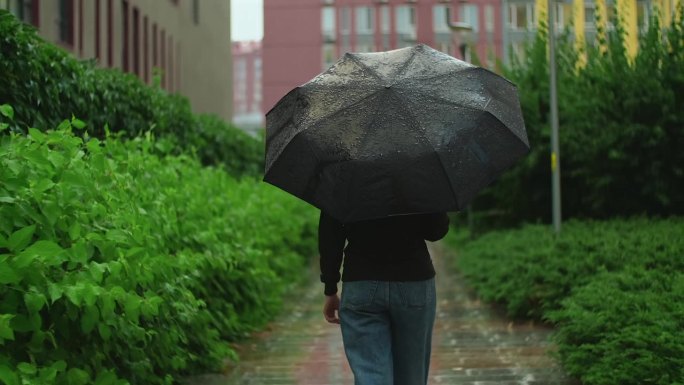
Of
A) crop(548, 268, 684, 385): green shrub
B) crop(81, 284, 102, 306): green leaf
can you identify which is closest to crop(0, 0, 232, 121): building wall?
crop(548, 268, 684, 385): green shrub

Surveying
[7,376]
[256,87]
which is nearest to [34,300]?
[7,376]

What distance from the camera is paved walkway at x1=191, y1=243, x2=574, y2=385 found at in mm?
7141

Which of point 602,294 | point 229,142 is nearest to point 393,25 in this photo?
point 229,142

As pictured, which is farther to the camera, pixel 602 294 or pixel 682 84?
pixel 682 84

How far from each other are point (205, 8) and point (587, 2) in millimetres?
20271

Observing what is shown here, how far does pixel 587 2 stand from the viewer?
4706cm

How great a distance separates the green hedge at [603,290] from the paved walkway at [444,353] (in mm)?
330

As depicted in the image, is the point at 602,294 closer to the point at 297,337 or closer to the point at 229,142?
the point at 297,337

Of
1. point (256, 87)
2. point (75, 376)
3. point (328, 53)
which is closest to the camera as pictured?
point (75, 376)

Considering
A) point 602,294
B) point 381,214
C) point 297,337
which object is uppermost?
point 381,214

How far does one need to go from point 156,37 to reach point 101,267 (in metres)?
24.0

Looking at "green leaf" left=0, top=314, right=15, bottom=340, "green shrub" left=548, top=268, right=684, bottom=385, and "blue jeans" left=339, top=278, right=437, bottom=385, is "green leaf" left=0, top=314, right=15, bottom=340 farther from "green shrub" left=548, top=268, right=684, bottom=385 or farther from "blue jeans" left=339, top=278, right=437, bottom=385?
"green shrub" left=548, top=268, right=684, bottom=385

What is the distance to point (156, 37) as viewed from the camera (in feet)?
90.4

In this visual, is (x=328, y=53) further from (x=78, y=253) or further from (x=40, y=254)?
(x=40, y=254)
